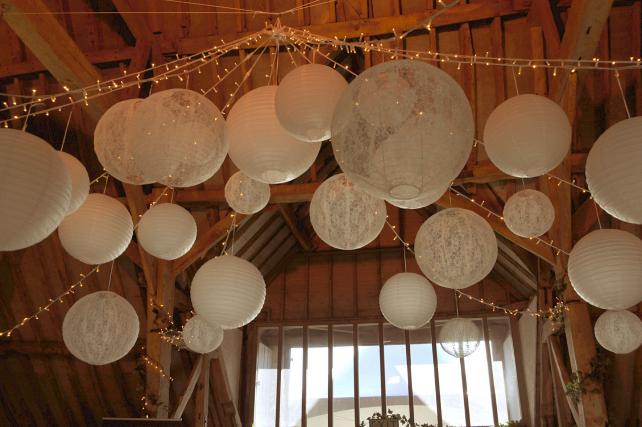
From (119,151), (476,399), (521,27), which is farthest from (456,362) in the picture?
(119,151)

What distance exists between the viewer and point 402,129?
175cm

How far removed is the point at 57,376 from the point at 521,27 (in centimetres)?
752

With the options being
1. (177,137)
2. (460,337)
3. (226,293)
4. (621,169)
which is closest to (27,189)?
(177,137)

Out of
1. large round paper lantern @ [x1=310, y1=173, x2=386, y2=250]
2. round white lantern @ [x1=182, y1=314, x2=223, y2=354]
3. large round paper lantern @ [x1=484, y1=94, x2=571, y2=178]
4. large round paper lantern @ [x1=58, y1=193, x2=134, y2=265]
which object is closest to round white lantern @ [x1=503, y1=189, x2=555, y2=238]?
large round paper lantern @ [x1=484, y1=94, x2=571, y2=178]

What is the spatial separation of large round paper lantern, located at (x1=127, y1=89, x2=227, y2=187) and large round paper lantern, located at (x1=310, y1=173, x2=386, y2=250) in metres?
0.74

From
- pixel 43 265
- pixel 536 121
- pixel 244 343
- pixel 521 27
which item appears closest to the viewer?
pixel 536 121

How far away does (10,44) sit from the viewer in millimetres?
6301

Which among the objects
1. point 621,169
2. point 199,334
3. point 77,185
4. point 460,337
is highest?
point 460,337

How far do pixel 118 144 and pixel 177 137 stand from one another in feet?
1.61

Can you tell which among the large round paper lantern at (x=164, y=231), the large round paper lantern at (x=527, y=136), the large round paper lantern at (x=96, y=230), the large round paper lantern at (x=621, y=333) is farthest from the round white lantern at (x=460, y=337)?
the large round paper lantern at (x=96, y=230)

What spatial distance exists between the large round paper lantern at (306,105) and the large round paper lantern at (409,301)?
2.01 metres

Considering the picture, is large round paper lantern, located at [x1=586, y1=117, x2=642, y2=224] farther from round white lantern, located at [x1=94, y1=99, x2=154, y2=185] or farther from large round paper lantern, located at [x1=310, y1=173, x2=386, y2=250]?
round white lantern, located at [x1=94, y1=99, x2=154, y2=185]

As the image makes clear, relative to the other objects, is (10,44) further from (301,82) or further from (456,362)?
(456,362)

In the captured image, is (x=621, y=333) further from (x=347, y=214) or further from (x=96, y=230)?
(x=96, y=230)
